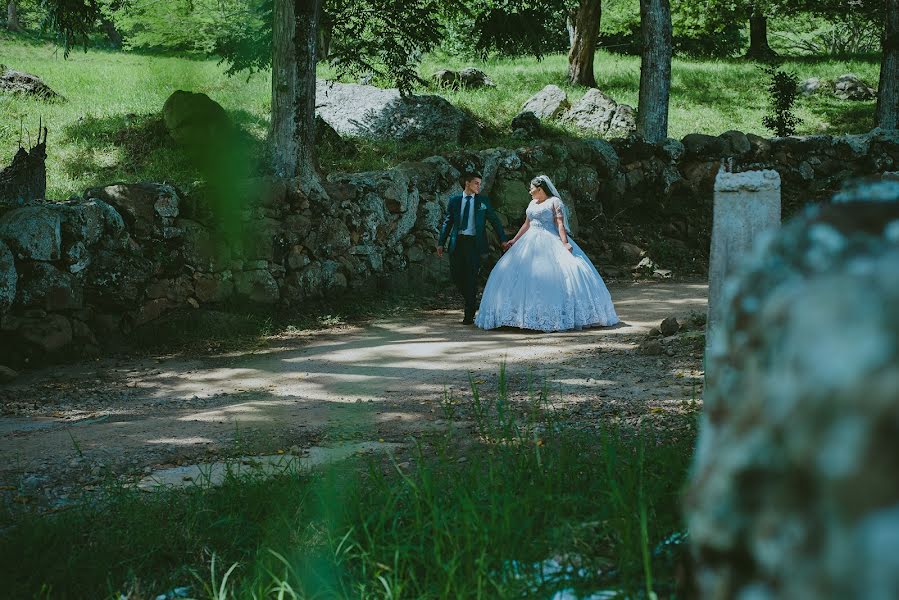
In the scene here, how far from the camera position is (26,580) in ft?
10.6

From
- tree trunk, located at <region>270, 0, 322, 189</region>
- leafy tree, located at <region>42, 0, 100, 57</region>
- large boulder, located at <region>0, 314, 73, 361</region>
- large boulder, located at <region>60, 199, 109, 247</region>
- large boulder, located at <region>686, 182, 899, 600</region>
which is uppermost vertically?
leafy tree, located at <region>42, 0, 100, 57</region>

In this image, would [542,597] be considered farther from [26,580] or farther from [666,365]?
[666,365]

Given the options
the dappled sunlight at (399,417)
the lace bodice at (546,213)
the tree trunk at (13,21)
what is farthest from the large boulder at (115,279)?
the tree trunk at (13,21)

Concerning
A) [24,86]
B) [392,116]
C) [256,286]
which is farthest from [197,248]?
[24,86]

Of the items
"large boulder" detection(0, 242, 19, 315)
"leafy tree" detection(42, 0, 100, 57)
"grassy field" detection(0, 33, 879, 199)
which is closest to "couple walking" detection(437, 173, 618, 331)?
"grassy field" detection(0, 33, 879, 199)

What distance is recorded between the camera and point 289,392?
24.1 ft

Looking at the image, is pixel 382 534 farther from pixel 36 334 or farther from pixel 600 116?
pixel 600 116

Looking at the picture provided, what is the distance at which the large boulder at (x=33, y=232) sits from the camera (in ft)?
28.2

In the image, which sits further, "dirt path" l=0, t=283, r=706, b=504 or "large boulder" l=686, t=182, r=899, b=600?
"dirt path" l=0, t=283, r=706, b=504

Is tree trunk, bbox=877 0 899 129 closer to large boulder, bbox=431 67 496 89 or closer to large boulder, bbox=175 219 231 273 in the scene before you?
large boulder, bbox=431 67 496 89

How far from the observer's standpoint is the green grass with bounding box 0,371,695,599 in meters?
2.79

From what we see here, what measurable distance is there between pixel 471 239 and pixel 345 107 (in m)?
6.42

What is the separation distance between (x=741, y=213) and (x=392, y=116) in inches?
513

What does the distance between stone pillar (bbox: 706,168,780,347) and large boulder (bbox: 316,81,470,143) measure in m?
12.6
